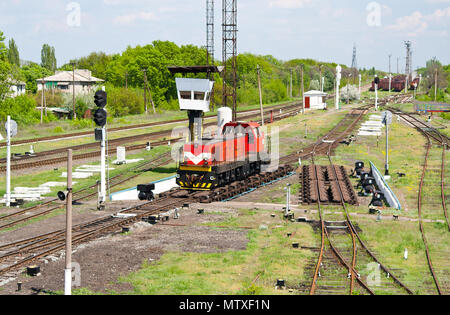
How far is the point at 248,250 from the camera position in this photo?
1917 centimetres

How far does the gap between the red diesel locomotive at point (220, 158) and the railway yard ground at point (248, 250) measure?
64.3 inches

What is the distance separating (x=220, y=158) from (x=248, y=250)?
1089cm

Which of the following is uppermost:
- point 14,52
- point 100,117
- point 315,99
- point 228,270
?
point 14,52

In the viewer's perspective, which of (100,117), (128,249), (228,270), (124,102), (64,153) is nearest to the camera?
(228,270)

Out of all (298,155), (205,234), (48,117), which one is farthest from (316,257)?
(48,117)

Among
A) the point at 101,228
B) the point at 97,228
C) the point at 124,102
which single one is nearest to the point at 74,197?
the point at 97,228

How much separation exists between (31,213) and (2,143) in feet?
101

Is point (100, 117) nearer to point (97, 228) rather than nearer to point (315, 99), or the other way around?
point (97, 228)

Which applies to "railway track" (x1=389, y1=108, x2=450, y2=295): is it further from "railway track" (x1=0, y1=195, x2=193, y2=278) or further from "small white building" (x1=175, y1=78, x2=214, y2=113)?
"small white building" (x1=175, y1=78, x2=214, y2=113)

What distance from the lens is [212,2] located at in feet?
233

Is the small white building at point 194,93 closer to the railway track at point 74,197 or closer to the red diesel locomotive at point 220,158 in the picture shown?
the red diesel locomotive at point 220,158

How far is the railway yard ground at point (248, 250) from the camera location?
1542 cm

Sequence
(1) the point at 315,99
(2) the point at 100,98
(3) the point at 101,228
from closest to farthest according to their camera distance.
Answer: (3) the point at 101,228 → (2) the point at 100,98 → (1) the point at 315,99

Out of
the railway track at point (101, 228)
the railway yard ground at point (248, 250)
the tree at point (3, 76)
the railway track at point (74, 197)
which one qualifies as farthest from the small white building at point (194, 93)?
the tree at point (3, 76)
